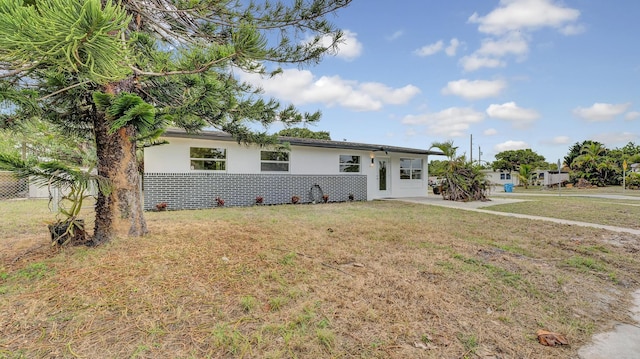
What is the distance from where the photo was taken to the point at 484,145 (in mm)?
48625

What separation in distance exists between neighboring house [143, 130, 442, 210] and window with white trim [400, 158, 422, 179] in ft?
0.19

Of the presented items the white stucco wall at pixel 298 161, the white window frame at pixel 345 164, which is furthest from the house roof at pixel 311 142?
the white window frame at pixel 345 164

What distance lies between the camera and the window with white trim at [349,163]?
14.5 metres

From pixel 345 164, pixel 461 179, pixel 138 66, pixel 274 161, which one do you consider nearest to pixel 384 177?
pixel 345 164

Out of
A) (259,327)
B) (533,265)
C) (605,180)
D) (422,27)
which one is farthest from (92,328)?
(605,180)

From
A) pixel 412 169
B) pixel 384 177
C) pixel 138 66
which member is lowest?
pixel 384 177

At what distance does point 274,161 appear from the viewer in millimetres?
12578

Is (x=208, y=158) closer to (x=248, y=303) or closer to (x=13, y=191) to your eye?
(x=248, y=303)

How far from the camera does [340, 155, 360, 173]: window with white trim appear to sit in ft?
47.6

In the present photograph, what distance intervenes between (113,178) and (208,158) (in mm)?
7083

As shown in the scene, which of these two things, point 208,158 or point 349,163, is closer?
point 208,158

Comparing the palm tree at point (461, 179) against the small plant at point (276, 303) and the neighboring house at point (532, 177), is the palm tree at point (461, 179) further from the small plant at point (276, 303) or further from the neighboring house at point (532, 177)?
the neighboring house at point (532, 177)

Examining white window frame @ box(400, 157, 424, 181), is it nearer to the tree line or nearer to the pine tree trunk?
the tree line

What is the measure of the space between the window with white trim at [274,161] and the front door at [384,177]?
18.4 ft
